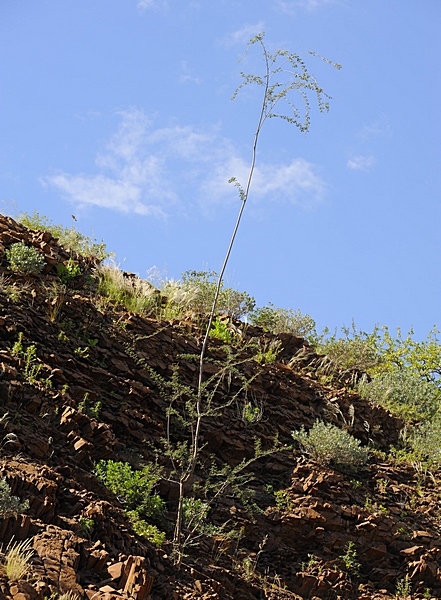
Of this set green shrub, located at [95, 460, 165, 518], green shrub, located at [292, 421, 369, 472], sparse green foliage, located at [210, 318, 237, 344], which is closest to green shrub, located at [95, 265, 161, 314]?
sparse green foliage, located at [210, 318, 237, 344]

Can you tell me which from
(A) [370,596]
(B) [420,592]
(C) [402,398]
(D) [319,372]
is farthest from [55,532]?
(C) [402,398]

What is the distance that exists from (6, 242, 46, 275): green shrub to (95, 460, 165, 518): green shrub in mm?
3743

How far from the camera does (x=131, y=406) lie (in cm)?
963

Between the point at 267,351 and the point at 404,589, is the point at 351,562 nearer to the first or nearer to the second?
the point at 404,589

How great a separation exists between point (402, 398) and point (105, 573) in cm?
794

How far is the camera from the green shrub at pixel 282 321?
45.0 feet

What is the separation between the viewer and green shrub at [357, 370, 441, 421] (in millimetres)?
12828

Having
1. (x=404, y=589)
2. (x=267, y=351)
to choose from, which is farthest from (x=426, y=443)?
(x=404, y=589)

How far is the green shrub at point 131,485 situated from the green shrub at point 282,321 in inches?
225

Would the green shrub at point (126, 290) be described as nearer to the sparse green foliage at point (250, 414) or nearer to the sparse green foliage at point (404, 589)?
the sparse green foliage at point (250, 414)

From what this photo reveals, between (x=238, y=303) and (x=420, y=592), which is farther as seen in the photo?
(x=238, y=303)

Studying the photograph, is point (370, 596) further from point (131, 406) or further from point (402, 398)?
point (402, 398)

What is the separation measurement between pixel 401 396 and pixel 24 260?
21.8 ft

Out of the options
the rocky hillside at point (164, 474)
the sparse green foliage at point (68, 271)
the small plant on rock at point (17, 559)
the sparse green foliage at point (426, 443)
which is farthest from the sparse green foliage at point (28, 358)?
the sparse green foliage at point (426, 443)
